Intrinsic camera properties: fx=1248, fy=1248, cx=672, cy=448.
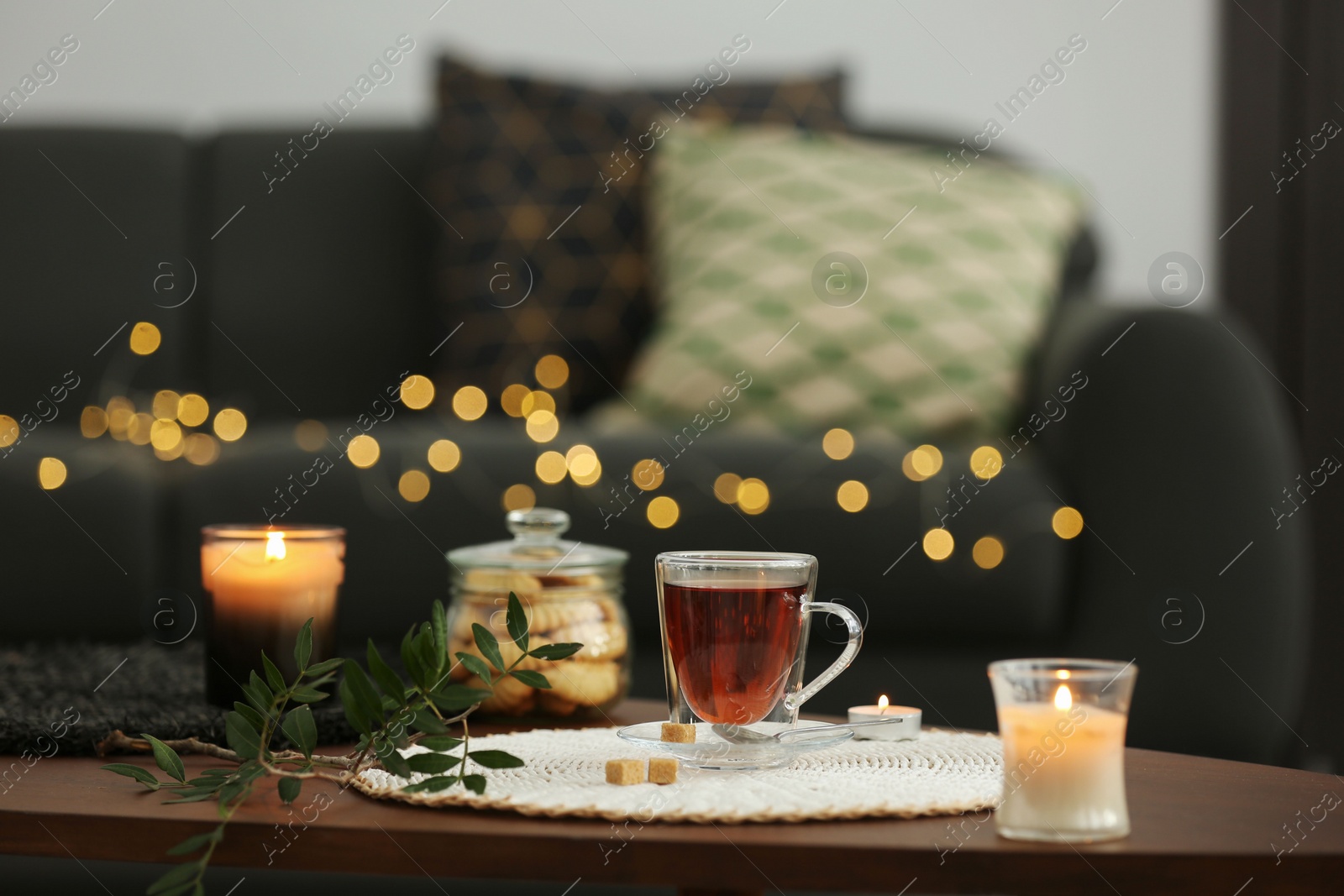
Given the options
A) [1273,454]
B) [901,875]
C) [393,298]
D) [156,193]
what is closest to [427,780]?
[901,875]

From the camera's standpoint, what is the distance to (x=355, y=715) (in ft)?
2.04

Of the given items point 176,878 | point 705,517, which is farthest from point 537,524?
point 705,517

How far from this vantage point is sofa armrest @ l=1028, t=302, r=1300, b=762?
4.58 ft

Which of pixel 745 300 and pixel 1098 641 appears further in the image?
pixel 745 300

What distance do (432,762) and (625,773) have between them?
3.7 inches

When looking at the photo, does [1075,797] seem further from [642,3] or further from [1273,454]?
[642,3]

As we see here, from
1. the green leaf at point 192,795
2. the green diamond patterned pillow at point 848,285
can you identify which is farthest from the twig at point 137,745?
the green diamond patterned pillow at point 848,285

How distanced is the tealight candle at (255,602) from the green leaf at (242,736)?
20cm

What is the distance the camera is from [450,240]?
2010 mm

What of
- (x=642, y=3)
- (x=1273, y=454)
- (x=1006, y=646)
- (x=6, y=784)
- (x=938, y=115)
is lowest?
(x=1006, y=646)

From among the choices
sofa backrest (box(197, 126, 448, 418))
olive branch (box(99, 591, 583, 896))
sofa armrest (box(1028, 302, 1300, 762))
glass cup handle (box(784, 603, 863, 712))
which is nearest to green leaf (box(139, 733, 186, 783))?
olive branch (box(99, 591, 583, 896))

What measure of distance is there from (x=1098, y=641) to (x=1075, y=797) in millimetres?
970

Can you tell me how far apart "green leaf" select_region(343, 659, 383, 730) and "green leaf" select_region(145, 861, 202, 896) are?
0.12m

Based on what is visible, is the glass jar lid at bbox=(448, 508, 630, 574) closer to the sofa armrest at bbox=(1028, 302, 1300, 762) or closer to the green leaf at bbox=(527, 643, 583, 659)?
the green leaf at bbox=(527, 643, 583, 659)
